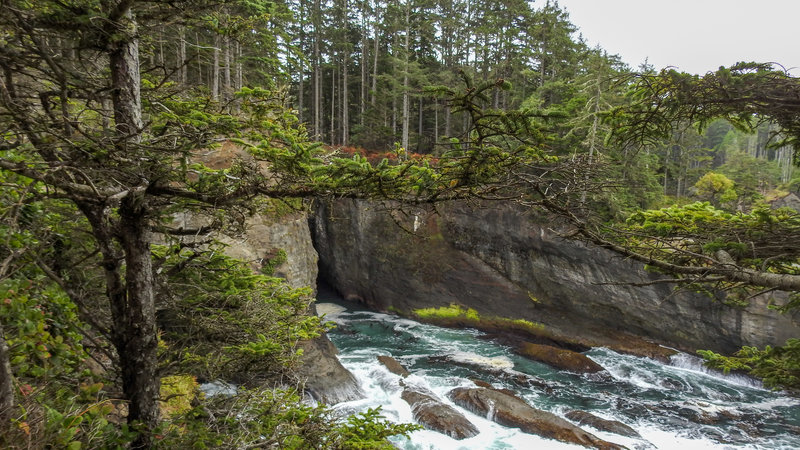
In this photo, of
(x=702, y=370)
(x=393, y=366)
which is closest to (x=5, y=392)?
(x=393, y=366)

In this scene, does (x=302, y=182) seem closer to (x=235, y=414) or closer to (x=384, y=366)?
(x=235, y=414)

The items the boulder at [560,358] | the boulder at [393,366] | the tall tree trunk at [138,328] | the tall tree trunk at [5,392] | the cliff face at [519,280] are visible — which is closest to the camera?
the tall tree trunk at [5,392]

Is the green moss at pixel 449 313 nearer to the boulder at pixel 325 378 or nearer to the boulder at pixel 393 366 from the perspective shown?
the boulder at pixel 393 366

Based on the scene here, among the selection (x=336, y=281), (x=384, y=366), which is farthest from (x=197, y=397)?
(x=336, y=281)

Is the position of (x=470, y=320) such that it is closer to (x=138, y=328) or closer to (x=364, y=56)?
(x=138, y=328)

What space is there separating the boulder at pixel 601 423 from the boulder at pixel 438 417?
3689mm

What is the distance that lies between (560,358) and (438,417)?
8.12 meters

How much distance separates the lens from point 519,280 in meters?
21.4

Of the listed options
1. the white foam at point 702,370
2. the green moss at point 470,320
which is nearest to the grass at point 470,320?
the green moss at point 470,320

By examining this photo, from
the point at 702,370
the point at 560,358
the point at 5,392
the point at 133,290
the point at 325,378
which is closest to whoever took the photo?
the point at 5,392

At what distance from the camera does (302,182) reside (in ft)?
12.1

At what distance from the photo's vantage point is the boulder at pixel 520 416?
10727mm

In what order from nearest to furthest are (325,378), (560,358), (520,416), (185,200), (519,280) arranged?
(185,200) < (520,416) < (325,378) < (560,358) < (519,280)

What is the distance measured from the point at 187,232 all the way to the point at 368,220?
775 inches
